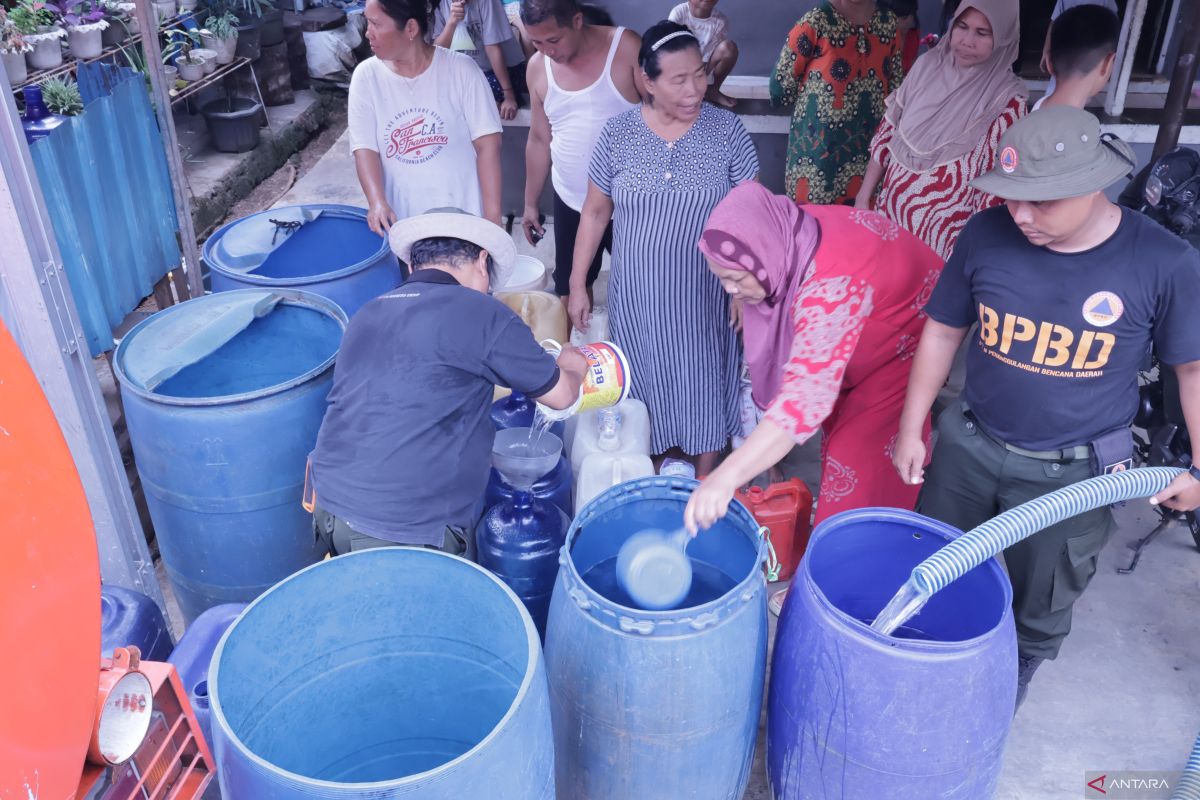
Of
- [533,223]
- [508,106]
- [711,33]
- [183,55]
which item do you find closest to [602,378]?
[533,223]

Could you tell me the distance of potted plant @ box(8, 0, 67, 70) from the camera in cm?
424

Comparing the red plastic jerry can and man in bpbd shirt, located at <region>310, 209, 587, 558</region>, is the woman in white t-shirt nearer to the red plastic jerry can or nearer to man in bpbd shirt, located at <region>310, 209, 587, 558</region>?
man in bpbd shirt, located at <region>310, 209, 587, 558</region>

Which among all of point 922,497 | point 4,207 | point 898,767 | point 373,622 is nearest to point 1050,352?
point 922,497

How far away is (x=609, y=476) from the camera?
9.07ft

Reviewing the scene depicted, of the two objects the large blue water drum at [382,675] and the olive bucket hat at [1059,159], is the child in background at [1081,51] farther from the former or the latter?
the large blue water drum at [382,675]

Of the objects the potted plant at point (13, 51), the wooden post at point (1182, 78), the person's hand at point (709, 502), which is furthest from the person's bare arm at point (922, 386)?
the potted plant at point (13, 51)

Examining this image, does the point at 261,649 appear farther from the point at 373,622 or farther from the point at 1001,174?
the point at 1001,174

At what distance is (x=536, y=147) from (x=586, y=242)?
32.6 inches

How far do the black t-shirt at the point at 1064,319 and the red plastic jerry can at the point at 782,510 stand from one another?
2.41ft

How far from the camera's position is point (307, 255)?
3.27 meters

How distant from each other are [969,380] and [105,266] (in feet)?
9.93

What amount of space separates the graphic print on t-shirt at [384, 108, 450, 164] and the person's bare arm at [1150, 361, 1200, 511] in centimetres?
247

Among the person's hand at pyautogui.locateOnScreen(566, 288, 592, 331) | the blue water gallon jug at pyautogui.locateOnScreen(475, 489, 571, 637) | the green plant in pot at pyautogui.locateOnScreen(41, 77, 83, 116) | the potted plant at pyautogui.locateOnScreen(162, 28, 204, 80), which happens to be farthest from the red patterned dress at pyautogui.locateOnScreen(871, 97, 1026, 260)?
the potted plant at pyautogui.locateOnScreen(162, 28, 204, 80)

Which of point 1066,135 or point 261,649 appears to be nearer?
point 261,649
